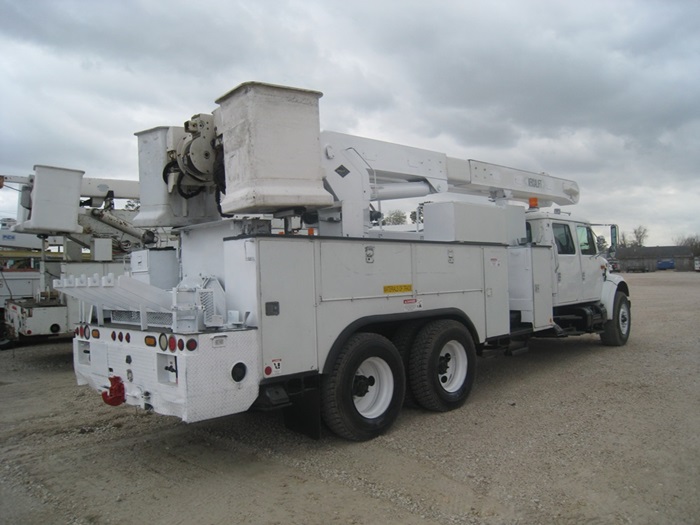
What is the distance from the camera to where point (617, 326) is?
10547 mm

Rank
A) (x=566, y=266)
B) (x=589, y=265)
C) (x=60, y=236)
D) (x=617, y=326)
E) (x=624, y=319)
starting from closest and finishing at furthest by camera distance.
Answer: (x=566, y=266), (x=589, y=265), (x=617, y=326), (x=624, y=319), (x=60, y=236)

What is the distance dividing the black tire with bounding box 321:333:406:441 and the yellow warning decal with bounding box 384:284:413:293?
0.51 metres

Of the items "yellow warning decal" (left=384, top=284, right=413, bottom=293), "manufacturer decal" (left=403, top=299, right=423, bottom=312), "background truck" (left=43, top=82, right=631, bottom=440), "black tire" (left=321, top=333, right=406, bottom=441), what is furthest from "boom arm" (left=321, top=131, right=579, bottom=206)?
"black tire" (left=321, top=333, right=406, bottom=441)

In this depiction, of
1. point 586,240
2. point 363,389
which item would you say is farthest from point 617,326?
point 363,389

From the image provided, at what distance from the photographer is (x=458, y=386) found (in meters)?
6.62

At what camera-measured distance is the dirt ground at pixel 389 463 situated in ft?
12.9

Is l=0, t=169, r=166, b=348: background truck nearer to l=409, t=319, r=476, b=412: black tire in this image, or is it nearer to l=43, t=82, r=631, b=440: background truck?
l=43, t=82, r=631, b=440: background truck

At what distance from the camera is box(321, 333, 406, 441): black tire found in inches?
201

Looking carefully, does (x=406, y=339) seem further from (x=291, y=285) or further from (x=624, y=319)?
(x=624, y=319)

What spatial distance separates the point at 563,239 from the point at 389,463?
6045 mm

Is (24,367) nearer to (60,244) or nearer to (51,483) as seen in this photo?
(60,244)

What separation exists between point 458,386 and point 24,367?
821cm

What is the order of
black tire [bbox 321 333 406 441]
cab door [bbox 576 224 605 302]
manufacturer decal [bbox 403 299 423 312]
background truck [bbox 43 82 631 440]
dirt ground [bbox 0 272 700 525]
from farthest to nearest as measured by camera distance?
1. cab door [bbox 576 224 605 302]
2. manufacturer decal [bbox 403 299 423 312]
3. black tire [bbox 321 333 406 441]
4. background truck [bbox 43 82 631 440]
5. dirt ground [bbox 0 272 700 525]

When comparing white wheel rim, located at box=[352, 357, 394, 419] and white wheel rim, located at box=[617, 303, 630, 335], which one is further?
white wheel rim, located at box=[617, 303, 630, 335]
